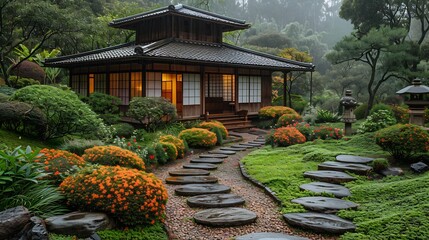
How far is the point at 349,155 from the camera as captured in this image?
9.46 meters

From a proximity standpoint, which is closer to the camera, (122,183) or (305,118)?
(122,183)

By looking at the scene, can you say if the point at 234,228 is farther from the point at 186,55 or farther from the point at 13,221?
the point at 186,55

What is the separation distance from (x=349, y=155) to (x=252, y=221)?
4.96 metres

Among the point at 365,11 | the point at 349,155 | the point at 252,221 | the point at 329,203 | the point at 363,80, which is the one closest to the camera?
the point at 252,221

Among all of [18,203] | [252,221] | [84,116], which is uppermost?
[84,116]

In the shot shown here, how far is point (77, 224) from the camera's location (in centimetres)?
458

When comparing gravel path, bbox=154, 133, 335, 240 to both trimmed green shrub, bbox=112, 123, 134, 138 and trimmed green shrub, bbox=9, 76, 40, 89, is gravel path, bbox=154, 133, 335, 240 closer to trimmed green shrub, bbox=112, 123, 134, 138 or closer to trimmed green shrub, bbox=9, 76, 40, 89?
trimmed green shrub, bbox=112, 123, 134, 138

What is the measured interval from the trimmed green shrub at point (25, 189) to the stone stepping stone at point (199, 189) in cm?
238

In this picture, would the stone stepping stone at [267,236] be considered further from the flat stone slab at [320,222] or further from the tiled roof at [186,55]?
the tiled roof at [186,55]

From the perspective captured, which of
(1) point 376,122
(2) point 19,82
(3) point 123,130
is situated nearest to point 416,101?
(1) point 376,122

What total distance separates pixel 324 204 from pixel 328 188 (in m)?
1.04

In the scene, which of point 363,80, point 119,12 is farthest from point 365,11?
point 119,12

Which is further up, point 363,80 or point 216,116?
point 363,80

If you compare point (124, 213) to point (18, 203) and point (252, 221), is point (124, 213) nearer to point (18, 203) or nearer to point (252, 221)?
point (18, 203)
